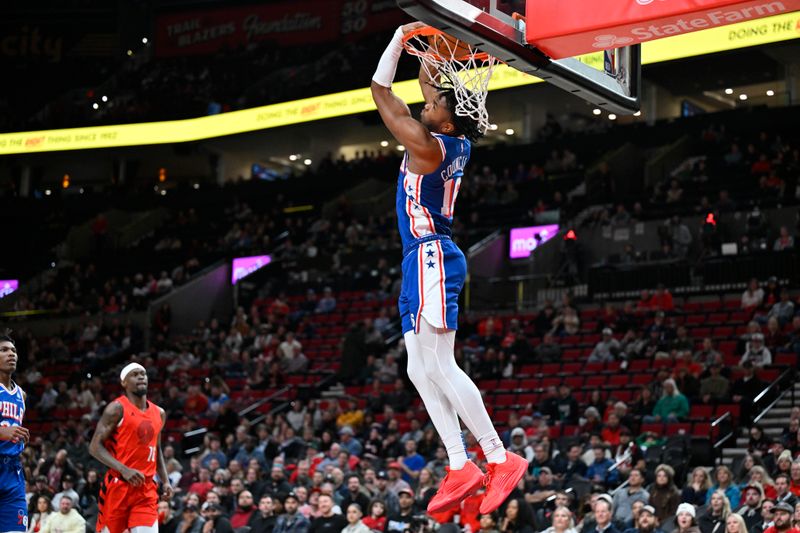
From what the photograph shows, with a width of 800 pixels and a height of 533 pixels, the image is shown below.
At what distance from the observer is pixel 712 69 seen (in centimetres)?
3334

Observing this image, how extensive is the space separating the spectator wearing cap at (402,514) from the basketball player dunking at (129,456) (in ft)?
15.3

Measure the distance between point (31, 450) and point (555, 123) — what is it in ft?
63.2

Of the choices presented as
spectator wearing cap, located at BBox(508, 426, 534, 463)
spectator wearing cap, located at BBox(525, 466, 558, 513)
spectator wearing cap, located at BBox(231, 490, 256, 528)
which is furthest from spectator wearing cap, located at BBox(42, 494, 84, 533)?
spectator wearing cap, located at BBox(508, 426, 534, 463)

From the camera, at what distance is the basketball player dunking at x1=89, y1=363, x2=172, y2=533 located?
9666 mm

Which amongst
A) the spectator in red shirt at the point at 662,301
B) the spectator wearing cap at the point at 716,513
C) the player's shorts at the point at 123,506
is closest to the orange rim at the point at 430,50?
the player's shorts at the point at 123,506

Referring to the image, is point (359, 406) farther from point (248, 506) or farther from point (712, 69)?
point (712, 69)

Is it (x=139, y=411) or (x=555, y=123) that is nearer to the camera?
(x=139, y=411)

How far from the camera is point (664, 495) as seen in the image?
13.3 meters

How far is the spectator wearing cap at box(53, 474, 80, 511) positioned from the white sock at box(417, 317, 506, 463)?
11.3m

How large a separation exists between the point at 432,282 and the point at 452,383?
620 millimetres

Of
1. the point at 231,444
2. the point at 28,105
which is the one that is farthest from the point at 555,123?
the point at 28,105

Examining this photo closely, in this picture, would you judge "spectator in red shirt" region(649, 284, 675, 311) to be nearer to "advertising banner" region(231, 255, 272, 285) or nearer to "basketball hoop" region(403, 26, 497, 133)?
"advertising banner" region(231, 255, 272, 285)

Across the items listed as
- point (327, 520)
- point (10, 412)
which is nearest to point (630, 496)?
point (327, 520)

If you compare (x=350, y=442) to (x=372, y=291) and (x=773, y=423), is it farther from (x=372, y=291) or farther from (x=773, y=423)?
(x=372, y=291)
